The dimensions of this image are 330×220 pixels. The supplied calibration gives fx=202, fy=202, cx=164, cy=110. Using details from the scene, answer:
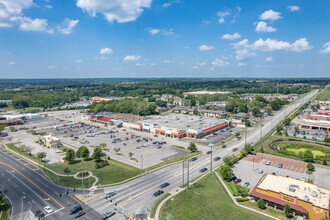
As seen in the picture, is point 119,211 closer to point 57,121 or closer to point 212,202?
point 212,202

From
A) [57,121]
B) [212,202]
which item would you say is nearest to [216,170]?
[212,202]

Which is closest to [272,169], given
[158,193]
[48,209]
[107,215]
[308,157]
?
[308,157]

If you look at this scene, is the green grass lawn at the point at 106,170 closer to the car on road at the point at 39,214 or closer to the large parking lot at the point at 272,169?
the car on road at the point at 39,214

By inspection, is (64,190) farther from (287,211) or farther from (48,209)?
(287,211)

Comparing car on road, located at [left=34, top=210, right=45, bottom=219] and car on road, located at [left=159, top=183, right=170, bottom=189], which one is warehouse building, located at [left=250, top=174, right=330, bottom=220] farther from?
car on road, located at [left=34, top=210, right=45, bottom=219]

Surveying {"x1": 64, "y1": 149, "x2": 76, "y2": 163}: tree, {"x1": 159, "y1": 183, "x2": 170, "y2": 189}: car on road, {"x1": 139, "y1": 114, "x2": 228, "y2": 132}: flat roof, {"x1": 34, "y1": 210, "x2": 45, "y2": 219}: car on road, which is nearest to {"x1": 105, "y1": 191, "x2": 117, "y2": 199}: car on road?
{"x1": 159, "y1": 183, "x2": 170, "y2": 189}: car on road

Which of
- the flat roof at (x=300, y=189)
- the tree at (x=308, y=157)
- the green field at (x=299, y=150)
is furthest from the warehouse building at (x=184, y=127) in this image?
the flat roof at (x=300, y=189)
